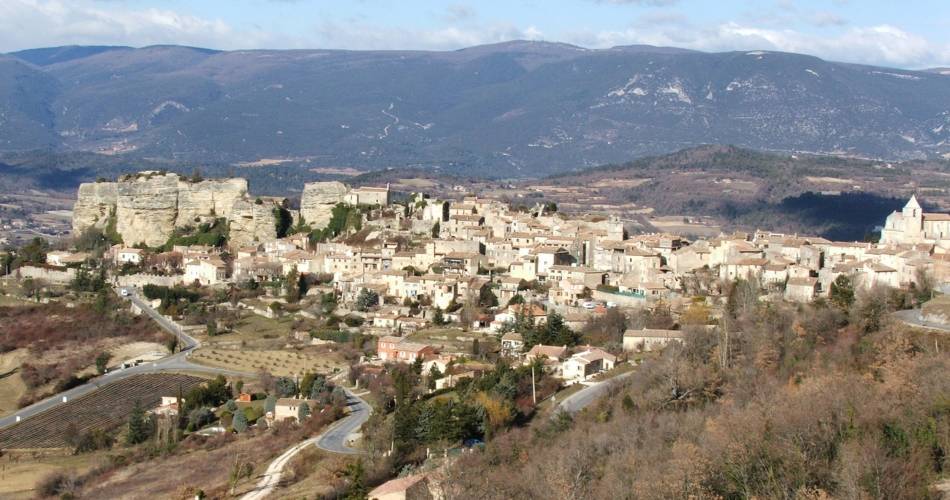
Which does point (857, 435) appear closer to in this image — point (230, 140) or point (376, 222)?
point (376, 222)

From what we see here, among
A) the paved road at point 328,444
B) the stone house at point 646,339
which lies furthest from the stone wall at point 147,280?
the stone house at point 646,339

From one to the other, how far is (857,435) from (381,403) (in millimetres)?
13006

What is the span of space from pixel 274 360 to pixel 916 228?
20.2m

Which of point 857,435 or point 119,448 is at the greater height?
point 857,435

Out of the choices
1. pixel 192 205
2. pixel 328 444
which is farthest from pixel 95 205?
pixel 328 444

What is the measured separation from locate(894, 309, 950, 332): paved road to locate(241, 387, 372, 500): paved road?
1292 centimetres

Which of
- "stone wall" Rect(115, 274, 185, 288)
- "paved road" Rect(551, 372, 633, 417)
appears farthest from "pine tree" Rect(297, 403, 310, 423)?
"stone wall" Rect(115, 274, 185, 288)

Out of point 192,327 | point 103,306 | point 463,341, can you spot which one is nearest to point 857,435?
point 463,341

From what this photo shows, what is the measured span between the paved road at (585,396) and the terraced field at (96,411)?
40.8 ft

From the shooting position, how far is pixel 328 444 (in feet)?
94.5

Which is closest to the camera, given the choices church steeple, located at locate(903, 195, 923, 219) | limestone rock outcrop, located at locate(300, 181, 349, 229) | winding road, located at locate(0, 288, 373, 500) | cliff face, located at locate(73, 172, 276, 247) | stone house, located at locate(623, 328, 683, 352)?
winding road, located at locate(0, 288, 373, 500)

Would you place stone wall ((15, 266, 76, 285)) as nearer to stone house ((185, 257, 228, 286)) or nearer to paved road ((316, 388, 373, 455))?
stone house ((185, 257, 228, 286))

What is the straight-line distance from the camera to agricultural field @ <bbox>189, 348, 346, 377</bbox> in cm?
3669

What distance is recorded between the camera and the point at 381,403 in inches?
1205
